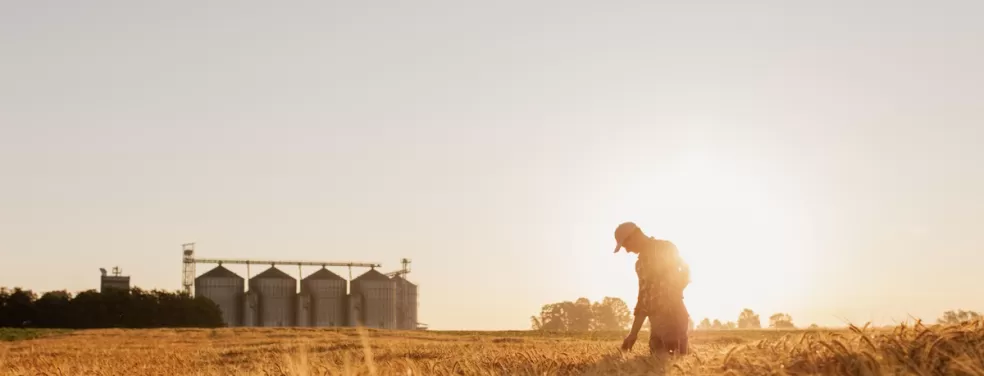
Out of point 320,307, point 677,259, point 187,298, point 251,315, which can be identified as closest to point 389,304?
point 320,307

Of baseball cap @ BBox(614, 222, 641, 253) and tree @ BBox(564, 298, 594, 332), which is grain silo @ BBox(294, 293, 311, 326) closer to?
tree @ BBox(564, 298, 594, 332)

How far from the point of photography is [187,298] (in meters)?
104

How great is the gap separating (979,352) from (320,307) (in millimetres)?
119525

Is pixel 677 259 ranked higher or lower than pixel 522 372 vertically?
higher

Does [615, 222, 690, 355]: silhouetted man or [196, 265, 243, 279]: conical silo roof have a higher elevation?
[196, 265, 243, 279]: conical silo roof

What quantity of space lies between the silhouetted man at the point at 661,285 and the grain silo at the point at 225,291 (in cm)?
11022

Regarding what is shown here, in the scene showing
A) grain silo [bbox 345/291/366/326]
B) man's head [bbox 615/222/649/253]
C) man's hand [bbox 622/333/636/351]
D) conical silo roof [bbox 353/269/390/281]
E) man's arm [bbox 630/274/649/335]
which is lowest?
man's hand [bbox 622/333/636/351]

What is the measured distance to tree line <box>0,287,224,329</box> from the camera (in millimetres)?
97750

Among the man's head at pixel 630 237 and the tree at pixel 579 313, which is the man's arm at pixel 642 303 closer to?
the man's head at pixel 630 237

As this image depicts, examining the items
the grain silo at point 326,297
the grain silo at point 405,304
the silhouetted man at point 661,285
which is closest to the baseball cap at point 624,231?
the silhouetted man at point 661,285

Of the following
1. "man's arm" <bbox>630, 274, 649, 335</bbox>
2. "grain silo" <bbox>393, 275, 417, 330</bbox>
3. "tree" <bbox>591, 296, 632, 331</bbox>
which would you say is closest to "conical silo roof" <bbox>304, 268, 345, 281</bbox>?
"grain silo" <bbox>393, 275, 417, 330</bbox>

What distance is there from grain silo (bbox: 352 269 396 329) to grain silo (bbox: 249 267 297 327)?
821 centimetres

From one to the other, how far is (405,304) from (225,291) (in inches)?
902

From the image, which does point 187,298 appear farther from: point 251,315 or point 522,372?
point 522,372
